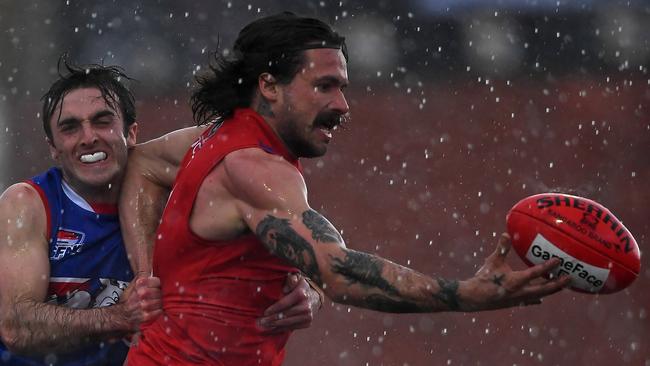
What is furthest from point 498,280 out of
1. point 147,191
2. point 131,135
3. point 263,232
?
point 131,135

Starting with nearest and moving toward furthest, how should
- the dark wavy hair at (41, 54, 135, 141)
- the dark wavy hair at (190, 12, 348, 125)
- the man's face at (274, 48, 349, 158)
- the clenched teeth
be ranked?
1. the man's face at (274, 48, 349, 158)
2. the dark wavy hair at (190, 12, 348, 125)
3. the clenched teeth
4. the dark wavy hair at (41, 54, 135, 141)

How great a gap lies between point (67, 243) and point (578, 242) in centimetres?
236

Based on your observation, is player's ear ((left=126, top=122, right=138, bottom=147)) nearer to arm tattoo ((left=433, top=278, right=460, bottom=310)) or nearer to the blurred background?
arm tattoo ((left=433, top=278, right=460, bottom=310))

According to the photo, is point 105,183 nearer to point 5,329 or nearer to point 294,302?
point 5,329

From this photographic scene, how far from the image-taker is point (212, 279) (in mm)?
3883

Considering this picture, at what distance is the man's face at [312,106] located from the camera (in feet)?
13.2

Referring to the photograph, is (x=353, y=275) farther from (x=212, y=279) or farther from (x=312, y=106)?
(x=312, y=106)

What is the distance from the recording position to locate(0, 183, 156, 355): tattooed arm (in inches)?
180

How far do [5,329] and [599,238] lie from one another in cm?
260

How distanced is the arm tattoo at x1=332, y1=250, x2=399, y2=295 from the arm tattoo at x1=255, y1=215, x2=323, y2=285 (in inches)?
3.0

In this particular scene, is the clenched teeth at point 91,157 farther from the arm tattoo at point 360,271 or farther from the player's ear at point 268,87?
the arm tattoo at point 360,271

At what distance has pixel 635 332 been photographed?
948cm

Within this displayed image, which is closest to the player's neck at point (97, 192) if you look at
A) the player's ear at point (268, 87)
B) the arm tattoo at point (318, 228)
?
the player's ear at point (268, 87)

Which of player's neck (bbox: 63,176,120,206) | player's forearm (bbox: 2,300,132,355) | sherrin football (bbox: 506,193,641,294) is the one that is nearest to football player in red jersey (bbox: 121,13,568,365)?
sherrin football (bbox: 506,193,641,294)
